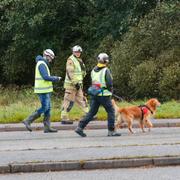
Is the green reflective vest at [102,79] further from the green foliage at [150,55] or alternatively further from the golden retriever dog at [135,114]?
the green foliage at [150,55]

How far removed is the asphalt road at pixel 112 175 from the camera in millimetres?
9516

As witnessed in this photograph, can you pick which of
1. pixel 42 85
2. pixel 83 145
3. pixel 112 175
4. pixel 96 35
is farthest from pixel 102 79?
pixel 96 35

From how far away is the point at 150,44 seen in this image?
3008cm

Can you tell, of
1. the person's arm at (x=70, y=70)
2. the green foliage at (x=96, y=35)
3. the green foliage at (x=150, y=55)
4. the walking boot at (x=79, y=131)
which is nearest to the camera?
the walking boot at (x=79, y=131)

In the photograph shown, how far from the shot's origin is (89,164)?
1023 centimetres

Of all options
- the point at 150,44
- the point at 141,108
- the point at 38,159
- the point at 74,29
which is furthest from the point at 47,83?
the point at 74,29

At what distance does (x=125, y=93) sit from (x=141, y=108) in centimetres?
1582

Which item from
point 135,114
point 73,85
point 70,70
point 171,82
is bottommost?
point 135,114

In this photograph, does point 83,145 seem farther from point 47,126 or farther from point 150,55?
point 150,55

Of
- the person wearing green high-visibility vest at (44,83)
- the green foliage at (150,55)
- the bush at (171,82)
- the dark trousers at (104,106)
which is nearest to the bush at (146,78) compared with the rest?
the green foliage at (150,55)

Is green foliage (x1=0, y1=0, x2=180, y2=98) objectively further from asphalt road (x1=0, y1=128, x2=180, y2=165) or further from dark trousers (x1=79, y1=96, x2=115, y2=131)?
dark trousers (x1=79, y1=96, x2=115, y2=131)

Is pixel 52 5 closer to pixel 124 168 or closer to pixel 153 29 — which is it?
pixel 153 29

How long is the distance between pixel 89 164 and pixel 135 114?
16.4 feet

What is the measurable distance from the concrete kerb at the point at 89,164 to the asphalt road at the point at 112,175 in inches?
5.7
